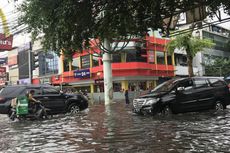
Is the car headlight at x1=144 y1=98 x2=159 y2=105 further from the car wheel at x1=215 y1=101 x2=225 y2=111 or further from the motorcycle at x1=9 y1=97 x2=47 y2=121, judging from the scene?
the motorcycle at x1=9 y1=97 x2=47 y2=121

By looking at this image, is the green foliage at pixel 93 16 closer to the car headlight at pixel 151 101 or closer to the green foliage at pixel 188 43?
the car headlight at pixel 151 101

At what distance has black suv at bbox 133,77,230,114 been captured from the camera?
55.1ft

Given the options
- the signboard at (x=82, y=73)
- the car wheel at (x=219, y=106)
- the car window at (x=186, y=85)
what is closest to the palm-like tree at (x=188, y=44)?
the signboard at (x=82, y=73)

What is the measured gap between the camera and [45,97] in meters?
20.4

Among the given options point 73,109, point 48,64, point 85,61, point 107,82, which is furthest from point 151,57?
point 73,109

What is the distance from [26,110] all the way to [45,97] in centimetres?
233

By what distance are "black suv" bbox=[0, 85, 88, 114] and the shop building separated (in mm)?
24897

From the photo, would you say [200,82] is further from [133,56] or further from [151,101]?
[133,56]

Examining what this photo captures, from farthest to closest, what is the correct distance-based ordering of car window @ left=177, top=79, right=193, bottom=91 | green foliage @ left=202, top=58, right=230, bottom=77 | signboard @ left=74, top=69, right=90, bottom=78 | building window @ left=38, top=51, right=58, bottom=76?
1. green foliage @ left=202, top=58, right=230, bottom=77
2. building window @ left=38, top=51, right=58, bottom=76
3. signboard @ left=74, top=69, right=90, bottom=78
4. car window @ left=177, top=79, right=193, bottom=91

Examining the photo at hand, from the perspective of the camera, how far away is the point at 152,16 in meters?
8.91

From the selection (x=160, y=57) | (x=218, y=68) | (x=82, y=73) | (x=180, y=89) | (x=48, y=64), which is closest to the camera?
(x=180, y=89)

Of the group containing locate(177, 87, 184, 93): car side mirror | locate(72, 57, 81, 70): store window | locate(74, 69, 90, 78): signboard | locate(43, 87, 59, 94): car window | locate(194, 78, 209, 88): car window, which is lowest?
locate(177, 87, 184, 93): car side mirror

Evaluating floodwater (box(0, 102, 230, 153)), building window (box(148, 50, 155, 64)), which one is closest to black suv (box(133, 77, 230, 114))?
floodwater (box(0, 102, 230, 153))

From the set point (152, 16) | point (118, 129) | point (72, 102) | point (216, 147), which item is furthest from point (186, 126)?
point (72, 102)
